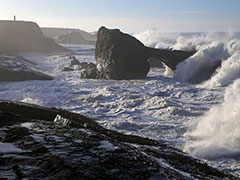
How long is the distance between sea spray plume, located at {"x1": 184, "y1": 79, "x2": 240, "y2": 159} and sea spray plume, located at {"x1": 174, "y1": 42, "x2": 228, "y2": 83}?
33.8 ft

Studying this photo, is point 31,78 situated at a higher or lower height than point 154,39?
lower

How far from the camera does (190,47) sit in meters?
32.7

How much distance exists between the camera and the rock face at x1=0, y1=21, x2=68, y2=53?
175ft

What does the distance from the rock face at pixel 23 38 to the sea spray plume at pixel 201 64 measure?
115 feet

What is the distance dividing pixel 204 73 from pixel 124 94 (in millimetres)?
8757

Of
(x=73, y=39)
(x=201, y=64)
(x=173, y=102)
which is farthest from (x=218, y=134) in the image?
(x=73, y=39)

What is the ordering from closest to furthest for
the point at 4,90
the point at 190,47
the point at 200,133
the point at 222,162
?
the point at 222,162
the point at 200,133
the point at 4,90
the point at 190,47

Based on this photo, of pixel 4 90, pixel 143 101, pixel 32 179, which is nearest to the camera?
pixel 32 179

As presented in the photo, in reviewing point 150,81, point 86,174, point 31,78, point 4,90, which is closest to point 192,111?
point 150,81

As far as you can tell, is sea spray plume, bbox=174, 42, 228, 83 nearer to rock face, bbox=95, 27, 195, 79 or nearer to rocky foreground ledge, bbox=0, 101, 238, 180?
rock face, bbox=95, 27, 195, 79

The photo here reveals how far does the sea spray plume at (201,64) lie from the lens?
79.2ft

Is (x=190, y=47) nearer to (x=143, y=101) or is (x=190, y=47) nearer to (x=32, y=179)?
Result: (x=143, y=101)

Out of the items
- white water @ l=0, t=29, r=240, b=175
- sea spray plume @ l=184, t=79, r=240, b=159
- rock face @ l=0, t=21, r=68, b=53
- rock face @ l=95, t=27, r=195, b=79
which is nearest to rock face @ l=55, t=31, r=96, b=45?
rock face @ l=0, t=21, r=68, b=53

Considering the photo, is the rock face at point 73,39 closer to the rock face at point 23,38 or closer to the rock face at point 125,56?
the rock face at point 23,38
